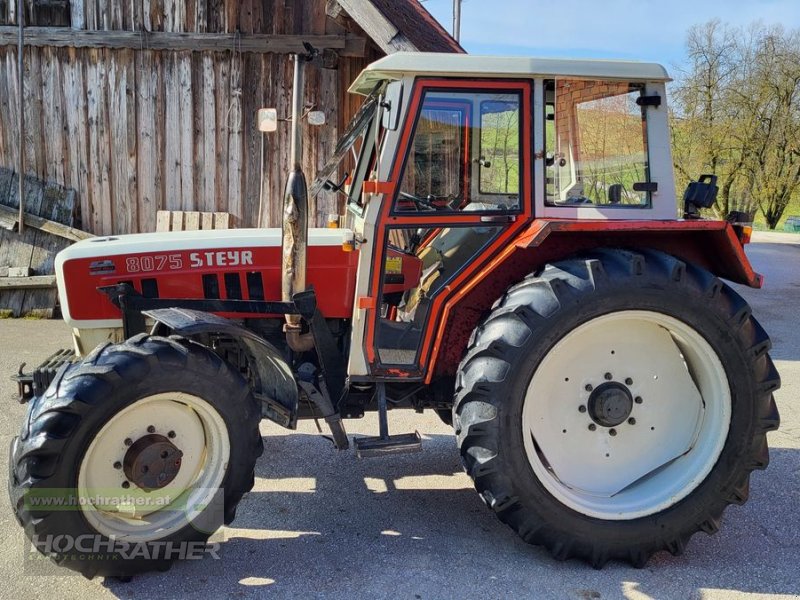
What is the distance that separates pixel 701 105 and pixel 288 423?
80.8 ft

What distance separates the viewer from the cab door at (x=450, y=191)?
355 centimetres

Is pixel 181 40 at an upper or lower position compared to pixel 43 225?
upper

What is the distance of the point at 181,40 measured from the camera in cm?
822

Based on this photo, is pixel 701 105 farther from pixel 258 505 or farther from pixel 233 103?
pixel 258 505

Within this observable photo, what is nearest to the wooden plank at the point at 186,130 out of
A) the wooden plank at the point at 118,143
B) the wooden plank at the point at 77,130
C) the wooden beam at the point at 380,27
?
the wooden plank at the point at 118,143

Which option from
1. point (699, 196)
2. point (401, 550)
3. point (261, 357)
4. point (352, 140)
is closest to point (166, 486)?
point (261, 357)

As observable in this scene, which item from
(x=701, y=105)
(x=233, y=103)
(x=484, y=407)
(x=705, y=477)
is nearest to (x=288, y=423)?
(x=484, y=407)

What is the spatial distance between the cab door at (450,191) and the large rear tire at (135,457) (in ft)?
2.85

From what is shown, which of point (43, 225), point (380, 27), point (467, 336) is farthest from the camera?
point (43, 225)

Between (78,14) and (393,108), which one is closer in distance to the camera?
(393,108)

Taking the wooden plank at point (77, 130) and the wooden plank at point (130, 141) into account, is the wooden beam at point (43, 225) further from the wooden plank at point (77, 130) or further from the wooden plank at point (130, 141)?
the wooden plank at point (130, 141)

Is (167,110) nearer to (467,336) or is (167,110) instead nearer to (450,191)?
(450,191)

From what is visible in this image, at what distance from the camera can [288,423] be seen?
3598mm

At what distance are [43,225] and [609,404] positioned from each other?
24.3 ft
